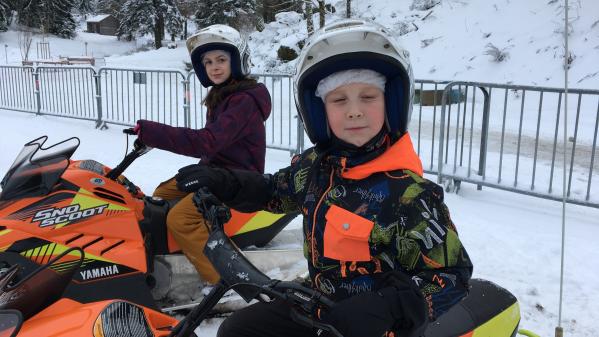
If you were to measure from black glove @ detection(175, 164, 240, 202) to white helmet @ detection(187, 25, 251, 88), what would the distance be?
1235 mm

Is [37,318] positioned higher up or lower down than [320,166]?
lower down

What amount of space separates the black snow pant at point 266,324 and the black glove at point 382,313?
61cm

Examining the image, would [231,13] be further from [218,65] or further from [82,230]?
[82,230]

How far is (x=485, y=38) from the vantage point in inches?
685

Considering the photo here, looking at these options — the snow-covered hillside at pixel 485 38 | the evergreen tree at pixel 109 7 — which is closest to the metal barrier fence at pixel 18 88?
Result: the snow-covered hillside at pixel 485 38

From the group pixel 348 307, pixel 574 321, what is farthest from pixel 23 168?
pixel 574 321

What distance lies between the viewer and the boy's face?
6.13ft

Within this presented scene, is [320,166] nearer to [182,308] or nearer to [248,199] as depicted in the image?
[248,199]

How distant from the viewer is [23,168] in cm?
276

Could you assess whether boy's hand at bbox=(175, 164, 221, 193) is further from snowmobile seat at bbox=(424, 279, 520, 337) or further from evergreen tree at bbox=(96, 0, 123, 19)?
evergreen tree at bbox=(96, 0, 123, 19)

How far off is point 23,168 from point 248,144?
1.33 m

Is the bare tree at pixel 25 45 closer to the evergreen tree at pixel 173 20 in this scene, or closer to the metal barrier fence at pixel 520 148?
the evergreen tree at pixel 173 20

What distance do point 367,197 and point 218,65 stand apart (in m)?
1.92

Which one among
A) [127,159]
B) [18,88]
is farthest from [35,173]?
[18,88]
